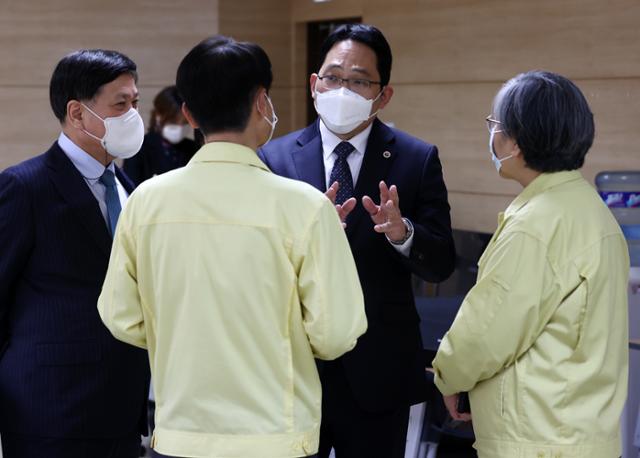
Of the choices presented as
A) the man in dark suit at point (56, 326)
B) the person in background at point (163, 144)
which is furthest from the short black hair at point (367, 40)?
the person in background at point (163, 144)

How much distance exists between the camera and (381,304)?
108 inches

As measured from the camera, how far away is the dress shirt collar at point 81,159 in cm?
272

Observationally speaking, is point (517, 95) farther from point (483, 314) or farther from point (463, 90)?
point (463, 90)

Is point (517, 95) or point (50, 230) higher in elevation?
point (517, 95)

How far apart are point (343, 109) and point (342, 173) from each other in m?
0.19

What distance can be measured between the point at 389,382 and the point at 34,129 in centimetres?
416

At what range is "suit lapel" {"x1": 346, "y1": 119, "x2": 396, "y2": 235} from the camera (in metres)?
2.78

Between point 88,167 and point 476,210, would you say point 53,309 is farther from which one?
point 476,210

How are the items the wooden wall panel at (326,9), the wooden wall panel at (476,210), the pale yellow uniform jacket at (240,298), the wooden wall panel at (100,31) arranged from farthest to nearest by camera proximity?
the wooden wall panel at (100,31) → the wooden wall panel at (326,9) → the wooden wall panel at (476,210) → the pale yellow uniform jacket at (240,298)

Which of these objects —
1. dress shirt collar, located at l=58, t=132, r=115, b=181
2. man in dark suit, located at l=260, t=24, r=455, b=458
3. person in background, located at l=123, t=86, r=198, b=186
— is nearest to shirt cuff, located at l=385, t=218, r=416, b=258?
man in dark suit, located at l=260, t=24, r=455, b=458

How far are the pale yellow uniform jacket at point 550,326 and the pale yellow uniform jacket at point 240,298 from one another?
0.39m

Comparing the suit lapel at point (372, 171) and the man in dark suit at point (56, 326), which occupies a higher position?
the suit lapel at point (372, 171)

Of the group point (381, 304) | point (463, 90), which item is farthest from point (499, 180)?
point (381, 304)

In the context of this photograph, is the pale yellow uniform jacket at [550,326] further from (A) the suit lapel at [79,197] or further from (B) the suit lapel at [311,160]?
(A) the suit lapel at [79,197]
